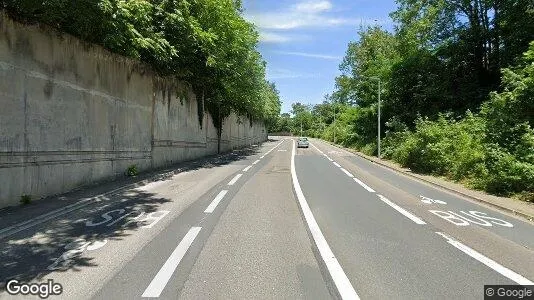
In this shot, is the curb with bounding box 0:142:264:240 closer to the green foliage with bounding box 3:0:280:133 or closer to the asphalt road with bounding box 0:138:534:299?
the asphalt road with bounding box 0:138:534:299

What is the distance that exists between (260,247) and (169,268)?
1742 millimetres

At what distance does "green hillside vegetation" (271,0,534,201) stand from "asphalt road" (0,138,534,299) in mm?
4313

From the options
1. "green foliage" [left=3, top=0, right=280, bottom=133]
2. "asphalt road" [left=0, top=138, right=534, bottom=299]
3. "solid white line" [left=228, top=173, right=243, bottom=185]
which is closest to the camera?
"asphalt road" [left=0, top=138, right=534, bottom=299]

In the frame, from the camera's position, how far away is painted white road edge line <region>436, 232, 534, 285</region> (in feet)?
19.6

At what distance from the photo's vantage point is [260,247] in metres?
7.57

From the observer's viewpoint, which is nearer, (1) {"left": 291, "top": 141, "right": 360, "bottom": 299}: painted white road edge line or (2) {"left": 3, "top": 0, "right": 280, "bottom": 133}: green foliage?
(1) {"left": 291, "top": 141, "right": 360, "bottom": 299}: painted white road edge line

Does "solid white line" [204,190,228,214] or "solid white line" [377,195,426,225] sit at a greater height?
"solid white line" [204,190,228,214]

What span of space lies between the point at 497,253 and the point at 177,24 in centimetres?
1661

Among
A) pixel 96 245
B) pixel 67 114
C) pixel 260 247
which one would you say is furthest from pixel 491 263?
pixel 67 114

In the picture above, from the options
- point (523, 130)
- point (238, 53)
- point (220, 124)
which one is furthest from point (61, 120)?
point (220, 124)

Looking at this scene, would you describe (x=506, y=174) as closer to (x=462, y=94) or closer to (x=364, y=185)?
A: (x=364, y=185)

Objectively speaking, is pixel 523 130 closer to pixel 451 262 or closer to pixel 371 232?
pixel 371 232

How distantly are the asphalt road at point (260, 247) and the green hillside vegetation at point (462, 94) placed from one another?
14.2 feet

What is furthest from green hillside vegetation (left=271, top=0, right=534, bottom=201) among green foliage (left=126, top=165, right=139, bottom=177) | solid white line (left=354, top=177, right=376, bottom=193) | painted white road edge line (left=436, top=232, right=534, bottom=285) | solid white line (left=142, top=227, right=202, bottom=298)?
green foliage (left=126, top=165, right=139, bottom=177)
